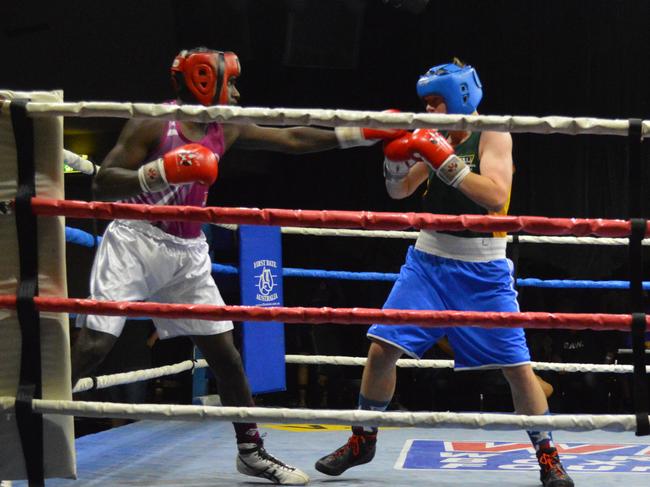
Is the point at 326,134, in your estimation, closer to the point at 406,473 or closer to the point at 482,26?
the point at 406,473

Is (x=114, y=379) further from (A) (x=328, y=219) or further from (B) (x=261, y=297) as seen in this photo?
(B) (x=261, y=297)

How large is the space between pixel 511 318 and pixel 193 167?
619mm

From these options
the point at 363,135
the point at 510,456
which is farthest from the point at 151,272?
the point at 510,456

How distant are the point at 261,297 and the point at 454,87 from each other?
1.53 metres

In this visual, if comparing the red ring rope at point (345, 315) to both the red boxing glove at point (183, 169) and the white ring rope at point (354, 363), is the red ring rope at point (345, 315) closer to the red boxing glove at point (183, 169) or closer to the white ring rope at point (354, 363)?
the red boxing glove at point (183, 169)

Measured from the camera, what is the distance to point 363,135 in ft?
6.14

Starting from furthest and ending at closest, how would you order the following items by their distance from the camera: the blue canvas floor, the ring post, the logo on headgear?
the logo on headgear
the ring post
the blue canvas floor

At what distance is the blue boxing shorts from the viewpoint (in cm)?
203

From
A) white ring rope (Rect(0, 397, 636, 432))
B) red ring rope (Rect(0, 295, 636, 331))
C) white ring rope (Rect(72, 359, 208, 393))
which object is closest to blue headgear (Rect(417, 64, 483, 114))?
red ring rope (Rect(0, 295, 636, 331))

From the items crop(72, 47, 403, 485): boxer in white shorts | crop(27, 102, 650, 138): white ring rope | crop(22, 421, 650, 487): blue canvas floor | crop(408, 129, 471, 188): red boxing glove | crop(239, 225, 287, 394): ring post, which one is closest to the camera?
crop(27, 102, 650, 138): white ring rope

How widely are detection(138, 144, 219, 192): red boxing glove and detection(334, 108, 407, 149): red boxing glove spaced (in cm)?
36

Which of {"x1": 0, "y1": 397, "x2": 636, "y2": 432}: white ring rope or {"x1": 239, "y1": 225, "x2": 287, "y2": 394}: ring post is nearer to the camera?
{"x1": 0, "y1": 397, "x2": 636, "y2": 432}: white ring rope

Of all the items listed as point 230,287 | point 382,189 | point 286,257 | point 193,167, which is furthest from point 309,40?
point 193,167

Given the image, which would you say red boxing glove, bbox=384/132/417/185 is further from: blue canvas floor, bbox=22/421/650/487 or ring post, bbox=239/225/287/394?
ring post, bbox=239/225/287/394
